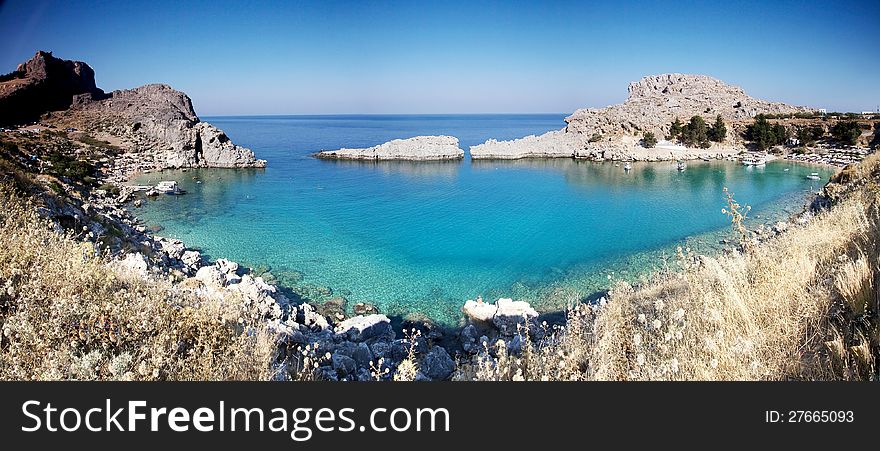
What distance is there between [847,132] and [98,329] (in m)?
58.3

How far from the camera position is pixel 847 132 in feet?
139

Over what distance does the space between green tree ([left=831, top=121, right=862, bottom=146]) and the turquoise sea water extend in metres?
11.8

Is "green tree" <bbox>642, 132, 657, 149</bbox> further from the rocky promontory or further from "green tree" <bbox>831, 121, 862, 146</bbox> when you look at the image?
the rocky promontory

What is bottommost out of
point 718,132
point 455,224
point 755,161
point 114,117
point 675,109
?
point 455,224

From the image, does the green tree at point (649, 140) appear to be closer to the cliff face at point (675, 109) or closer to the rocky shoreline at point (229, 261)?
the rocky shoreline at point (229, 261)

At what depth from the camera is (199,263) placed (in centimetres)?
1280

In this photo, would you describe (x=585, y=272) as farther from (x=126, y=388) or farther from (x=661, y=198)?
(x=661, y=198)

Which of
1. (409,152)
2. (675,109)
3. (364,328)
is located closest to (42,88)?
(409,152)

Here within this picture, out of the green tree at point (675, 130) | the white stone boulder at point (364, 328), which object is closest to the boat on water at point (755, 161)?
the green tree at point (675, 130)

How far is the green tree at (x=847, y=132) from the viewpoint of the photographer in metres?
41.4

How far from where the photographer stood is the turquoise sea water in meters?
12.2

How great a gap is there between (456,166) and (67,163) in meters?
30.3

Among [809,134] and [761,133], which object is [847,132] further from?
[761,133]

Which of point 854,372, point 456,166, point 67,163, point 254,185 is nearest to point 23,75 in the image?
point 67,163
